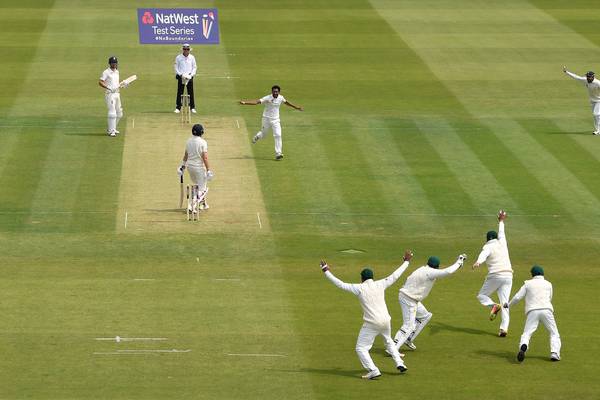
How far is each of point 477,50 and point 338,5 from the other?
1017 centimetres

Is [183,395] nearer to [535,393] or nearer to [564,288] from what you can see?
[535,393]

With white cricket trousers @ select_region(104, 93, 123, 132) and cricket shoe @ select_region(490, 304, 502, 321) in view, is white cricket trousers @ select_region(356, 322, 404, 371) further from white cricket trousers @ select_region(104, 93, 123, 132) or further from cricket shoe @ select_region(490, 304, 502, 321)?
white cricket trousers @ select_region(104, 93, 123, 132)

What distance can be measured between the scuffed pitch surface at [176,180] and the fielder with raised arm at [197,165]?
1.88 feet

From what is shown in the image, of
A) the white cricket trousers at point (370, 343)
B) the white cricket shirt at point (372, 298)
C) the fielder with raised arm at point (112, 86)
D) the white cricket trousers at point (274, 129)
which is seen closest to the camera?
the white cricket trousers at point (370, 343)

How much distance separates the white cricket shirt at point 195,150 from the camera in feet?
110

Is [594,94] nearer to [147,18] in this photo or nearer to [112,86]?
[112,86]

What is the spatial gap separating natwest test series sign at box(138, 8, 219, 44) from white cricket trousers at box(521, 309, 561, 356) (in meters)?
30.6

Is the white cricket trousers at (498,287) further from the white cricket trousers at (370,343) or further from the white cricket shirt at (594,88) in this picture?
the white cricket shirt at (594,88)

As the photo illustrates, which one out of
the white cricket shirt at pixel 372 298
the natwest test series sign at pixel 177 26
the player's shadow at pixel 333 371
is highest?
the white cricket shirt at pixel 372 298

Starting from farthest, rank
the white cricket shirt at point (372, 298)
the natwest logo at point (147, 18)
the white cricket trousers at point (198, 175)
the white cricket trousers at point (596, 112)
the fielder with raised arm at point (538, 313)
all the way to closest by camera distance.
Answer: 1. the natwest logo at point (147, 18)
2. the white cricket trousers at point (596, 112)
3. the white cricket trousers at point (198, 175)
4. the fielder with raised arm at point (538, 313)
5. the white cricket shirt at point (372, 298)

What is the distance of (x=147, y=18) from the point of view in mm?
54625

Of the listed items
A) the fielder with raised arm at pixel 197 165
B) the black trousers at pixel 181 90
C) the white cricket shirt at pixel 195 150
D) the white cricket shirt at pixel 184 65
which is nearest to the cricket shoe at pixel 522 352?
the fielder with raised arm at pixel 197 165

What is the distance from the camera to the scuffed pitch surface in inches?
1335

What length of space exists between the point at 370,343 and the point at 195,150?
36.1 feet
